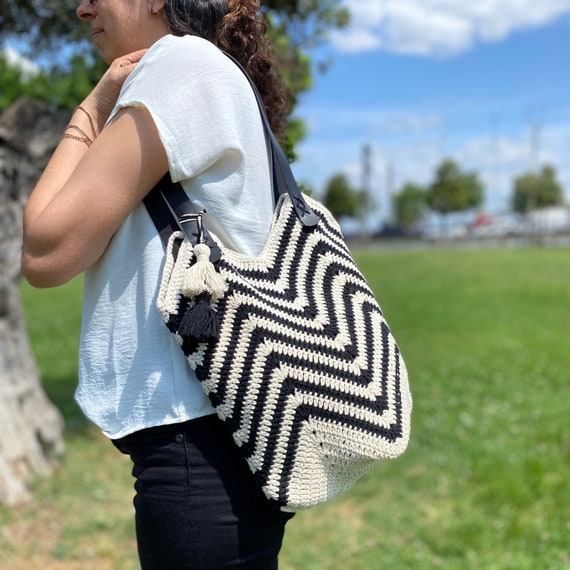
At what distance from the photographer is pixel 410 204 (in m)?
84.9

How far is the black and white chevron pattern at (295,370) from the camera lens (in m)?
1.25

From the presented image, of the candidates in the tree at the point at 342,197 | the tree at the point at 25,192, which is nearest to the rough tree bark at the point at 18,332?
Result: the tree at the point at 25,192

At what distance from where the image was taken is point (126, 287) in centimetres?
130

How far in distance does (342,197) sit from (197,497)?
2555 inches

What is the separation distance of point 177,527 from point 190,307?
0.41 metres

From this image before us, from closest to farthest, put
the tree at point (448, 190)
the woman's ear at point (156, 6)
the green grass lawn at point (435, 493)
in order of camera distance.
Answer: the woman's ear at point (156, 6)
the green grass lawn at point (435, 493)
the tree at point (448, 190)

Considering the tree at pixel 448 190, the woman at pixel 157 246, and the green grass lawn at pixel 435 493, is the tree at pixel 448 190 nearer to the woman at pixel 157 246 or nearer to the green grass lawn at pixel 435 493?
the green grass lawn at pixel 435 493

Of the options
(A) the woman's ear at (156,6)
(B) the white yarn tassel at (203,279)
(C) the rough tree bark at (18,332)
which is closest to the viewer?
(B) the white yarn tassel at (203,279)

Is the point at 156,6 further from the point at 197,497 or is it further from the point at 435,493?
the point at 435,493

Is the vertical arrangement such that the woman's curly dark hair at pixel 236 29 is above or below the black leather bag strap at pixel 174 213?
above

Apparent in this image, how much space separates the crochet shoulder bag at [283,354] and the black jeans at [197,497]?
0.05m

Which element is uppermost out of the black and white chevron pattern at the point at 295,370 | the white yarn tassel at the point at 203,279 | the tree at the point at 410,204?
the white yarn tassel at the point at 203,279

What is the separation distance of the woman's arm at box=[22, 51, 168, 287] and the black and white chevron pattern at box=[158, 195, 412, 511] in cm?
12

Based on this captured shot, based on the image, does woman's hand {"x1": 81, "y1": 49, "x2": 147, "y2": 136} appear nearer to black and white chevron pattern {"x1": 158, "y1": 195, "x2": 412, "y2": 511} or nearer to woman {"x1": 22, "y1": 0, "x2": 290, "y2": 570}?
woman {"x1": 22, "y1": 0, "x2": 290, "y2": 570}
